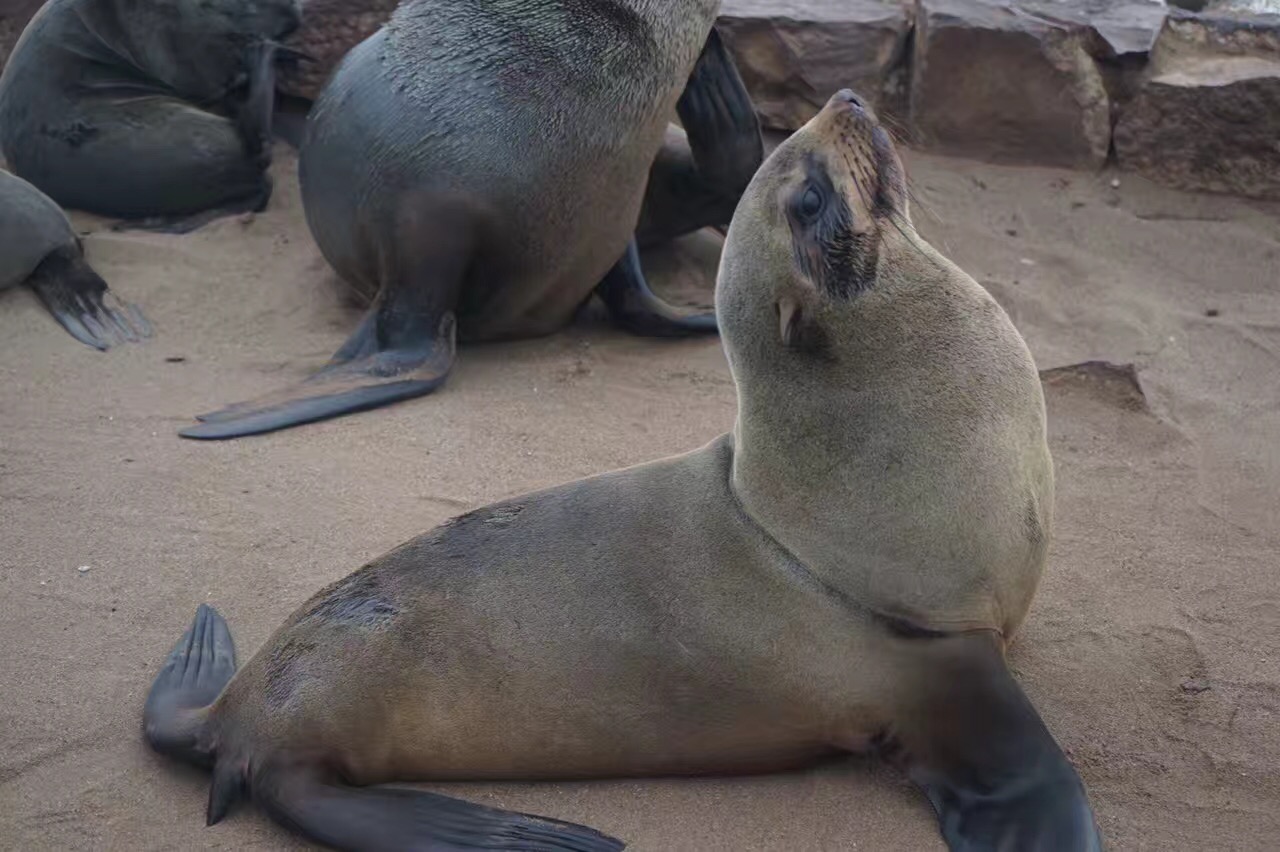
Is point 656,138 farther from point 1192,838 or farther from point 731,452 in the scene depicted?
point 1192,838

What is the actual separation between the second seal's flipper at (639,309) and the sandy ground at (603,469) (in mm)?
104

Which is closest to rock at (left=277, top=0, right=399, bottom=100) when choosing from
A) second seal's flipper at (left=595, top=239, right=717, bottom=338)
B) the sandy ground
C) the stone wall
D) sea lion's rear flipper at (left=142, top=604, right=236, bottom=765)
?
the sandy ground

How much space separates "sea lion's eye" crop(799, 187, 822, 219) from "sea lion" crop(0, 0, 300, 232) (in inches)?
175

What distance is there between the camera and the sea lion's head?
2791 mm

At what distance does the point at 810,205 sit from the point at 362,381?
2346 mm

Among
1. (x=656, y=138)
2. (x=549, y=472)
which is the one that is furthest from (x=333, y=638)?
(x=656, y=138)

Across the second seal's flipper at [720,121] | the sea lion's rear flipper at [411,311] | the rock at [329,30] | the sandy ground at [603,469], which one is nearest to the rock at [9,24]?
the rock at [329,30]

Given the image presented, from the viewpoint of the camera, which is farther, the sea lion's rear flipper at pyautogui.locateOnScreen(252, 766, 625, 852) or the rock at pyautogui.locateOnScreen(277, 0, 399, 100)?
the rock at pyautogui.locateOnScreen(277, 0, 399, 100)

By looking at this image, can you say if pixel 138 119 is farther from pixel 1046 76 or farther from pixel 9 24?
pixel 1046 76

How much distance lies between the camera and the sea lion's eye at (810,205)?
292 centimetres

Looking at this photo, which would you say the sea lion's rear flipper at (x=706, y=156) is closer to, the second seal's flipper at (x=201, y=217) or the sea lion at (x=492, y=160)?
the sea lion at (x=492, y=160)

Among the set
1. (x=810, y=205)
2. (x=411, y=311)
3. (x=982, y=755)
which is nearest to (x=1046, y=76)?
(x=411, y=311)

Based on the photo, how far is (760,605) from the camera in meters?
2.82

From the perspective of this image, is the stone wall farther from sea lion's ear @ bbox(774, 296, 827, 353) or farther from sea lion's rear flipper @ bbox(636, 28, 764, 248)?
sea lion's ear @ bbox(774, 296, 827, 353)
